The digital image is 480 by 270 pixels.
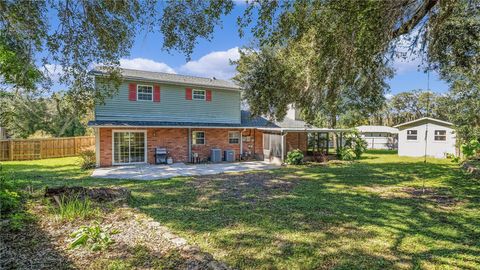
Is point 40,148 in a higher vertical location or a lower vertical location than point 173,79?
lower

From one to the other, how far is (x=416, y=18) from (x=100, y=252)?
760 centimetres

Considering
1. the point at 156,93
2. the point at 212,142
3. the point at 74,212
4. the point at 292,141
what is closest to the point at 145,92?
the point at 156,93

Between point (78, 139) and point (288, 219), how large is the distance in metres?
19.2

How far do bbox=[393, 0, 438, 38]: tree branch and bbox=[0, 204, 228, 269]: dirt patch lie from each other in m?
6.32

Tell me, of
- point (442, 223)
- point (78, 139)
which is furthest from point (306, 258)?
point (78, 139)

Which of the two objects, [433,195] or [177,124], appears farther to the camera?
[177,124]

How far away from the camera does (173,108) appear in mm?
16094

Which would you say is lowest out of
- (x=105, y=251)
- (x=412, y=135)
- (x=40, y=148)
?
(x=105, y=251)

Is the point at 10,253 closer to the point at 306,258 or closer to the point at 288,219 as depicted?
the point at 306,258

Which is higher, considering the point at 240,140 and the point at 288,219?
the point at 240,140

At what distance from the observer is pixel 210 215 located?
5.94 meters

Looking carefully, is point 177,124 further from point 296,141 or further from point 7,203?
point 7,203

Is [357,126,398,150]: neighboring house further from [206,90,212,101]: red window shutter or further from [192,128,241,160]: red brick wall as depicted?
[206,90,212,101]: red window shutter

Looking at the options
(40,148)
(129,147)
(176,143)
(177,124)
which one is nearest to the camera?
(129,147)
